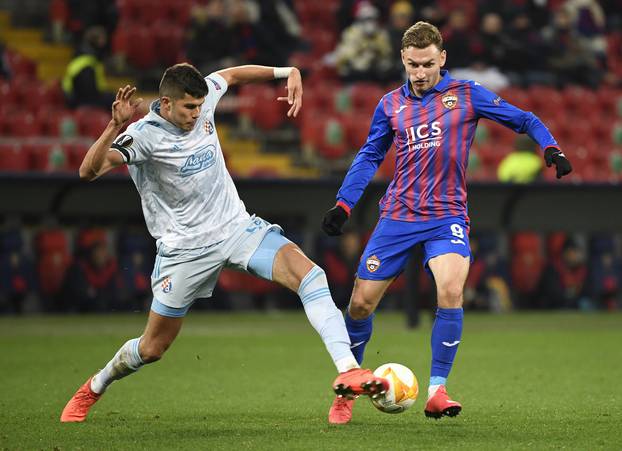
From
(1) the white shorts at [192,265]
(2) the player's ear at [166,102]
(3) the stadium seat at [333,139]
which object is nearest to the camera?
(2) the player's ear at [166,102]

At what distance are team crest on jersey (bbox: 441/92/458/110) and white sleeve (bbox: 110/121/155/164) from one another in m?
1.62

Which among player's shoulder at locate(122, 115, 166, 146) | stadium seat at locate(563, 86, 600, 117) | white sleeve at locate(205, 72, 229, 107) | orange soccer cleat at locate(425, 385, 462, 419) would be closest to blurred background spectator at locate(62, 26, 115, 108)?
stadium seat at locate(563, 86, 600, 117)

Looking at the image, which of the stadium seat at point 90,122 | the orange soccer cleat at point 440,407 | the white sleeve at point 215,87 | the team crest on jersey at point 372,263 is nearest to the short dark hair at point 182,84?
the white sleeve at point 215,87

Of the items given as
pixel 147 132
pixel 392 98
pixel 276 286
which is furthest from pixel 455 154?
pixel 276 286

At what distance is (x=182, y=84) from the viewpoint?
6262 millimetres

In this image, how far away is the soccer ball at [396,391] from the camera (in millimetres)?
5980

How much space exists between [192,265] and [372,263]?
3.24 ft

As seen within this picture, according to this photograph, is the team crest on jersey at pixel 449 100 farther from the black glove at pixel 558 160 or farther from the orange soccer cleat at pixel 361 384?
the orange soccer cleat at pixel 361 384

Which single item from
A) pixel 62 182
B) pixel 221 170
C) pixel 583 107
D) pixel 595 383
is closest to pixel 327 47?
pixel 583 107

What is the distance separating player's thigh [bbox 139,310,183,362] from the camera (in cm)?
655

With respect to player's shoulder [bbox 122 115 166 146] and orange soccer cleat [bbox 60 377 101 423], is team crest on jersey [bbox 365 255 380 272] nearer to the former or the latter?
player's shoulder [bbox 122 115 166 146]

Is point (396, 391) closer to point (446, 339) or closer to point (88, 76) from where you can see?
point (446, 339)

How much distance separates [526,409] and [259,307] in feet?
27.7

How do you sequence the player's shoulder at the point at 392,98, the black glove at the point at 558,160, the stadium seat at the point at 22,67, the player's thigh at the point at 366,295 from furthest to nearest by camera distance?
the stadium seat at the point at 22,67 → the player's shoulder at the point at 392,98 → the player's thigh at the point at 366,295 → the black glove at the point at 558,160
